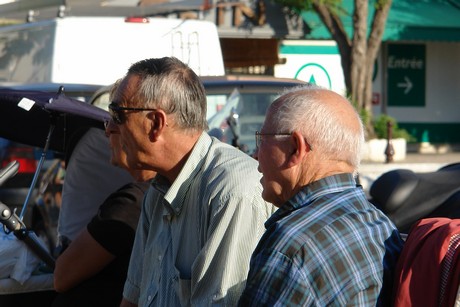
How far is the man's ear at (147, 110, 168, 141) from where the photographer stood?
3502 mm

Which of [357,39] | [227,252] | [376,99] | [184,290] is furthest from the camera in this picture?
[376,99]

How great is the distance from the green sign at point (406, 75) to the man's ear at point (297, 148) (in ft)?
76.5

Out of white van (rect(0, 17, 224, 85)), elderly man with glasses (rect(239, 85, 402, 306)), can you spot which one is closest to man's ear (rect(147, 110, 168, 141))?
elderly man with glasses (rect(239, 85, 402, 306))

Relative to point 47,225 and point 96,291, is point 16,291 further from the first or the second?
point 47,225

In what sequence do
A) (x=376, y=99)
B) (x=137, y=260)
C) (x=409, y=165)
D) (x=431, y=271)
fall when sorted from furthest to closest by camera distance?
1. (x=376, y=99)
2. (x=409, y=165)
3. (x=137, y=260)
4. (x=431, y=271)

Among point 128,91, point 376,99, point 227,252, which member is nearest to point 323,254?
point 227,252

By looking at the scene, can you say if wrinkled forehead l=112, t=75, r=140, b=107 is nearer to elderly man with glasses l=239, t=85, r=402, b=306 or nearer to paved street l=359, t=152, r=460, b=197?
elderly man with glasses l=239, t=85, r=402, b=306

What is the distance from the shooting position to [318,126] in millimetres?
2773

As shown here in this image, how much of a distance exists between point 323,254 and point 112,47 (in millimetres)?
7288

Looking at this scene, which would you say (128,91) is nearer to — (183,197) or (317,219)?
(183,197)

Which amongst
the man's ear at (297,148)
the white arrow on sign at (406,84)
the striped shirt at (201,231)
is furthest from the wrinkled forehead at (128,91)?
the white arrow on sign at (406,84)

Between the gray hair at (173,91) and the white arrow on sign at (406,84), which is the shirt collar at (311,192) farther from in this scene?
the white arrow on sign at (406,84)

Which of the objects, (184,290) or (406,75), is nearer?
(184,290)

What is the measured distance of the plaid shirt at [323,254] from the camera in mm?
2580
